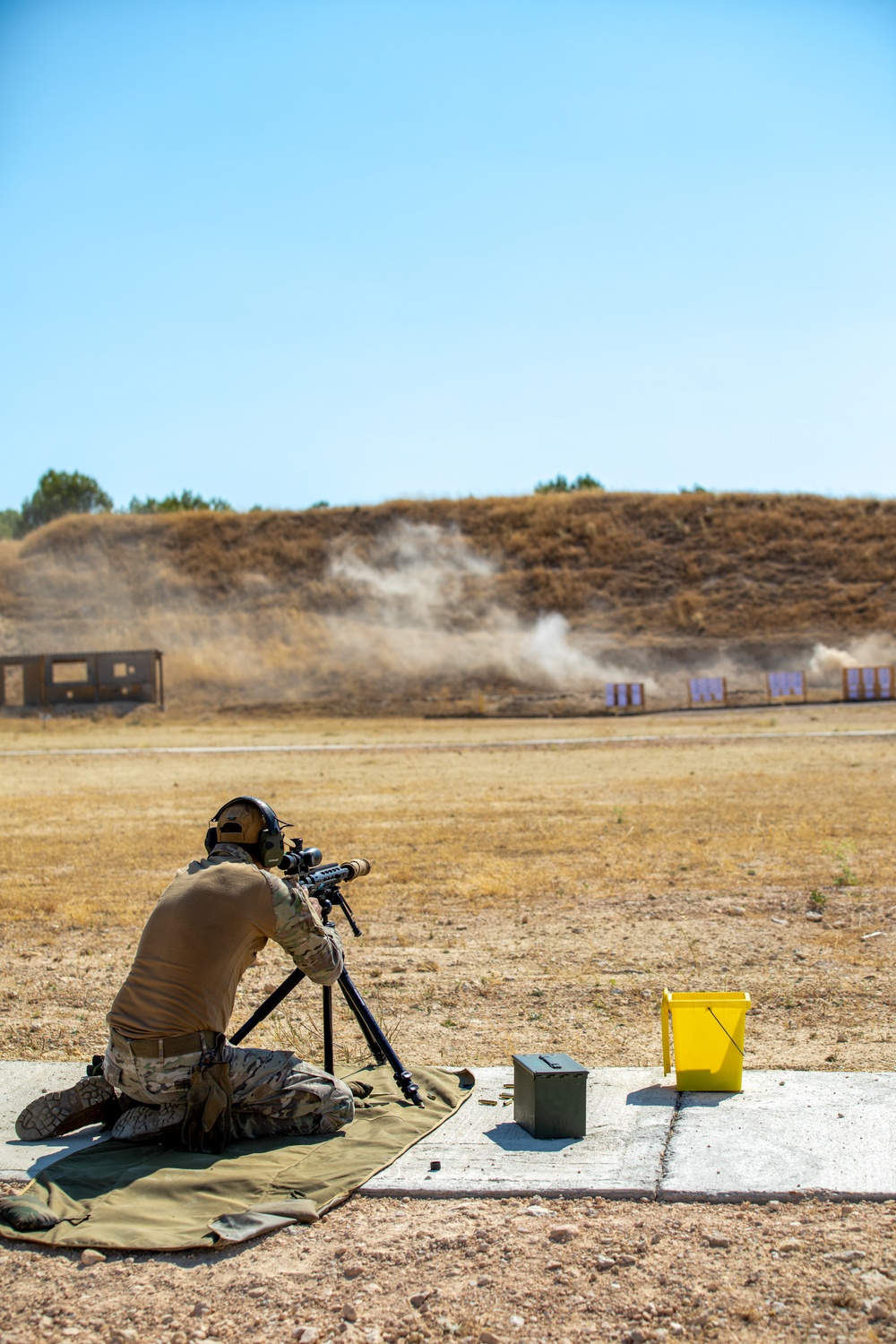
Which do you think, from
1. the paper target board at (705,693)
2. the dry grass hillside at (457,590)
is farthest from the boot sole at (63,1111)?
the dry grass hillside at (457,590)

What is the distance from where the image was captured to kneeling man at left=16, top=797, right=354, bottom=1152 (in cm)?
412

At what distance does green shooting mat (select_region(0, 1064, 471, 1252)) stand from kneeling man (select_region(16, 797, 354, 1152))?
0.11m

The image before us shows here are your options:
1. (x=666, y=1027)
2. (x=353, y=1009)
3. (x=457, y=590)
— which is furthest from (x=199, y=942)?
(x=457, y=590)

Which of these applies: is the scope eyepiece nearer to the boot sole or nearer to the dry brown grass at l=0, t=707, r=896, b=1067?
the boot sole

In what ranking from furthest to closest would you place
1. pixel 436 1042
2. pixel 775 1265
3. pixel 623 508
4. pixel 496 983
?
pixel 623 508, pixel 496 983, pixel 436 1042, pixel 775 1265

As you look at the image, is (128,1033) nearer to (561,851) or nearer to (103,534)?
(561,851)

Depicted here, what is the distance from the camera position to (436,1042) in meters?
5.76

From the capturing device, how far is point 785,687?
4209 centimetres

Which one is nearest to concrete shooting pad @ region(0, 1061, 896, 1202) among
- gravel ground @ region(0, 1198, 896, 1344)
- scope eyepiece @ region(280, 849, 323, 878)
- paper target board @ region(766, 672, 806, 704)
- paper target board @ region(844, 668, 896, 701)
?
gravel ground @ region(0, 1198, 896, 1344)

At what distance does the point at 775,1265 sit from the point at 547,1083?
114 centimetres

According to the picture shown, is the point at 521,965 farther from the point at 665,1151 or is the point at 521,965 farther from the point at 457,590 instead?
the point at 457,590

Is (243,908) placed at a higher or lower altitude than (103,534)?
lower

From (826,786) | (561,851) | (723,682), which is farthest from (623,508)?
(561,851)

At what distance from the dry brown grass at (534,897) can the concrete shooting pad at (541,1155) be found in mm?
793
